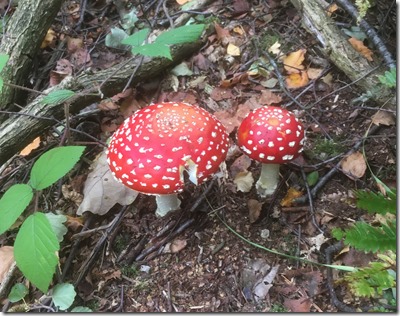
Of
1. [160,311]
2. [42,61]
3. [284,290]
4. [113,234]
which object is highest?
[42,61]

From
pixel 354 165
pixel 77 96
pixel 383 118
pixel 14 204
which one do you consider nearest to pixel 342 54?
pixel 383 118

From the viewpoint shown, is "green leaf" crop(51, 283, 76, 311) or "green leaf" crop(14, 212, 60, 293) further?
"green leaf" crop(51, 283, 76, 311)

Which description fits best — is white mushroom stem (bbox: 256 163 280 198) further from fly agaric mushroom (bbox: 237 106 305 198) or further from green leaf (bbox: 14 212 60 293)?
green leaf (bbox: 14 212 60 293)

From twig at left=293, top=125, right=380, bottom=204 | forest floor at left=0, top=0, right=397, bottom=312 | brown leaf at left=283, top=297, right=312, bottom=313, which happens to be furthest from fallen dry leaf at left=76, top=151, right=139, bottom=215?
brown leaf at left=283, top=297, right=312, bottom=313

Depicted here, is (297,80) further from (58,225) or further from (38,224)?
(38,224)

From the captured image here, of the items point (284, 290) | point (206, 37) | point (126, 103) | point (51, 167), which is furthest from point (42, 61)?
point (284, 290)

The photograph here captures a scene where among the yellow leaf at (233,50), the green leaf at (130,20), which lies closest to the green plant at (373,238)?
the yellow leaf at (233,50)

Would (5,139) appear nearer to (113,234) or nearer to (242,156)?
(113,234)
